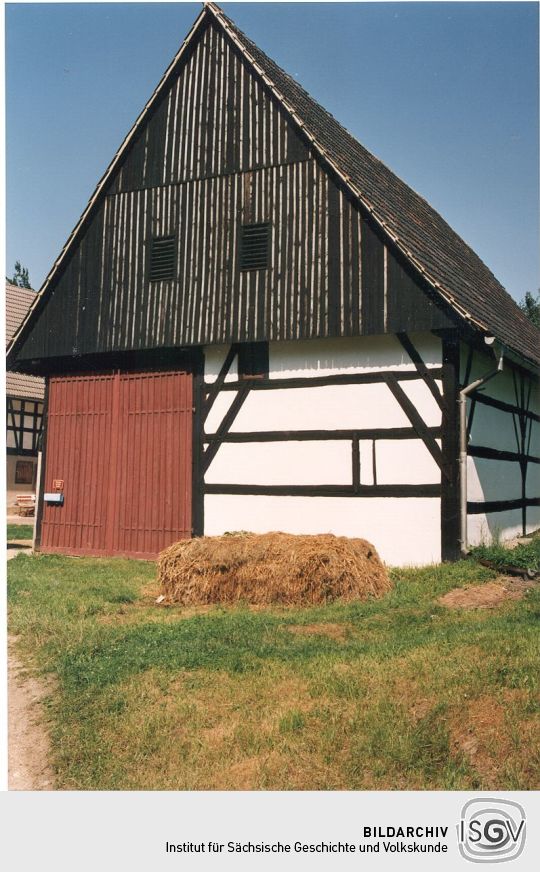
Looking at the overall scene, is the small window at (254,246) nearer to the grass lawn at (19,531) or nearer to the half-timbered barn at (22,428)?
the grass lawn at (19,531)

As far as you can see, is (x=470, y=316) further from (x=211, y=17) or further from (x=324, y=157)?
(x=211, y=17)

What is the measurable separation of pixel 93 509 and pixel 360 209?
7371mm

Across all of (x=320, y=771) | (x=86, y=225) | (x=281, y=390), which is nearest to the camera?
(x=320, y=771)

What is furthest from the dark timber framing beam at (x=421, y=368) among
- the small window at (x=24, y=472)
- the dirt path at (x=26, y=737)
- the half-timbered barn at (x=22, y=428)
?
the small window at (x=24, y=472)

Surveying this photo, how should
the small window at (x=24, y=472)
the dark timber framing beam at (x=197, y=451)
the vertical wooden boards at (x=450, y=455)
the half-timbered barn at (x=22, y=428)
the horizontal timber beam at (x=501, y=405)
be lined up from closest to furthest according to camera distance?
1. the vertical wooden boards at (x=450, y=455)
2. the horizontal timber beam at (x=501, y=405)
3. the dark timber framing beam at (x=197, y=451)
4. the half-timbered barn at (x=22, y=428)
5. the small window at (x=24, y=472)

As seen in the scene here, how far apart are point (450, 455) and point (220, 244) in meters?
5.51

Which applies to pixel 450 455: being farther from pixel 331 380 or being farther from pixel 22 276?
pixel 22 276

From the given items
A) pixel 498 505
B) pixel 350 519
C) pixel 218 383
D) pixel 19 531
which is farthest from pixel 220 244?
pixel 19 531

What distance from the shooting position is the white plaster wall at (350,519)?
11.4 metres

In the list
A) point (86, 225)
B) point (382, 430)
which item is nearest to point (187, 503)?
point (382, 430)

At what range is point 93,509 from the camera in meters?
14.5

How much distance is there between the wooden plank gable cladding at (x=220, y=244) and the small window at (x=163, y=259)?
10cm

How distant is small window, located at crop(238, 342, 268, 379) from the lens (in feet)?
42.5
